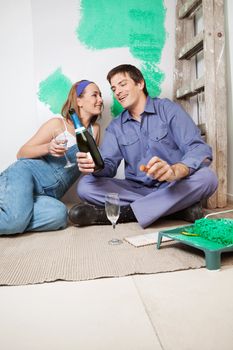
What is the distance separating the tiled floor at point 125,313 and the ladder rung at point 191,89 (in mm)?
1390

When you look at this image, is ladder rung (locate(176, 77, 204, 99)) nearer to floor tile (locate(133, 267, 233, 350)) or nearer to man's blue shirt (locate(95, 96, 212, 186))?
man's blue shirt (locate(95, 96, 212, 186))

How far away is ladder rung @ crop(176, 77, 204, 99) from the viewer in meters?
1.94

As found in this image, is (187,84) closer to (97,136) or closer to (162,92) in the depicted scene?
(162,92)

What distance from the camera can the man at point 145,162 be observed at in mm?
1417

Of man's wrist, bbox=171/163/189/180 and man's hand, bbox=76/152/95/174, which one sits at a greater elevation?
man's hand, bbox=76/152/95/174

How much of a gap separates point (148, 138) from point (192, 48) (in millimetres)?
805

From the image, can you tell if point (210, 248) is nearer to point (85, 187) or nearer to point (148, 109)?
point (85, 187)

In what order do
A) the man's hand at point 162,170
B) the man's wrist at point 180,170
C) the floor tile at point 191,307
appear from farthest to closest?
the man's wrist at point 180,170, the man's hand at point 162,170, the floor tile at point 191,307

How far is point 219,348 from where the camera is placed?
522mm

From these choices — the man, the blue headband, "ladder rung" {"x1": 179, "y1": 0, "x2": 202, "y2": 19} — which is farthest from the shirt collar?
"ladder rung" {"x1": 179, "y1": 0, "x2": 202, "y2": 19}

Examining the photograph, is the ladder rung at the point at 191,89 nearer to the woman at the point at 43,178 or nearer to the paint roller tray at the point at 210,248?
the woman at the point at 43,178

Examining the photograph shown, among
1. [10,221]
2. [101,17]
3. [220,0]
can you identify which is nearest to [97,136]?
[10,221]

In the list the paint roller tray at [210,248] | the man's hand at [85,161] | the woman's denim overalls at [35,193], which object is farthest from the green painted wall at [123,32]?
the paint roller tray at [210,248]

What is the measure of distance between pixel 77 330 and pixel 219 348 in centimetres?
27
